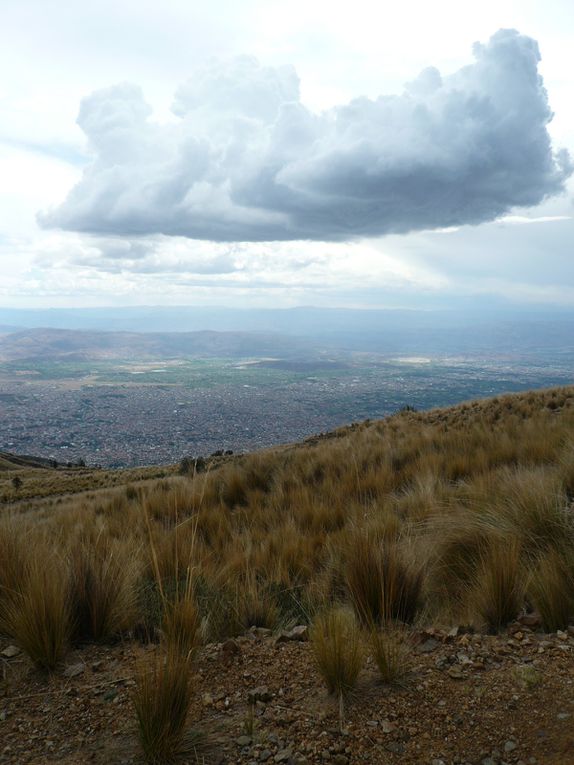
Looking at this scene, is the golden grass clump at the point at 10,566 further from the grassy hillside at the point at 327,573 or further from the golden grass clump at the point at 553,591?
Result: the golden grass clump at the point at 553,591

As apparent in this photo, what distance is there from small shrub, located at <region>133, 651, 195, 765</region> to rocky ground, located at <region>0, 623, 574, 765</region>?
9 centimetres

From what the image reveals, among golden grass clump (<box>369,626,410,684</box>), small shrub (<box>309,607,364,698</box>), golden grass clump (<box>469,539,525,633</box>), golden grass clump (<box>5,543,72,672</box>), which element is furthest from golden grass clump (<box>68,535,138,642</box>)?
golden grass clump (<box>469,539,525,633</box>)

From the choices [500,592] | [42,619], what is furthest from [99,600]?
[500,592]

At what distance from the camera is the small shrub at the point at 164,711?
2.08 m

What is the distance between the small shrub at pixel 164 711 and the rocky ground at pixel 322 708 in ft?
Answer: 0.28

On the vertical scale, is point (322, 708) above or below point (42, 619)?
below

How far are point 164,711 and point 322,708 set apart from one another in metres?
0.71

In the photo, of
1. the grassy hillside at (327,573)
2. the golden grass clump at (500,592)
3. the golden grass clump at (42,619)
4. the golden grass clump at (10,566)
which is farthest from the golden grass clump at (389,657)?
the golden grass clump at (10,566)

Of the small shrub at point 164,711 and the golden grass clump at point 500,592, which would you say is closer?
the small shrub at point 164,711

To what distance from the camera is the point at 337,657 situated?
8.02 ft

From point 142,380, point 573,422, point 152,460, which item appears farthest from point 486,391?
point 142,380

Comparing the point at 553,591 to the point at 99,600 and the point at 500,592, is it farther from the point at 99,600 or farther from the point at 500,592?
the point at 99,600

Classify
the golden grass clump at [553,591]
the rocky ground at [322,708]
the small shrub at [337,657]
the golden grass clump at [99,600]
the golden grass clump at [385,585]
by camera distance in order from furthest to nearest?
the golden grass clump at [385,585]
the golden grass clump at [99,600]
the golden grass clump at [553,591]
the small shrub at [337,657]
the rocky ground at [322,708]

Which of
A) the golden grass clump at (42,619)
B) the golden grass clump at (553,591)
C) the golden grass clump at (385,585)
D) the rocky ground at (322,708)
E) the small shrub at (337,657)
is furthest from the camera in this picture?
the golden grass clump at (385,585)
